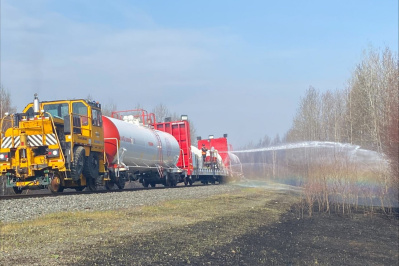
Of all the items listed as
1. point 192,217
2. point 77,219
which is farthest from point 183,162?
point 77,219

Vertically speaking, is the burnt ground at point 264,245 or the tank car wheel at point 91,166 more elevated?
the tank car wheel at point 91,166

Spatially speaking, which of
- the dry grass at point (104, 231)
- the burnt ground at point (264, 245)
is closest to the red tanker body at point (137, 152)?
the dry grass at point (104, 231)

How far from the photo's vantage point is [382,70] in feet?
115

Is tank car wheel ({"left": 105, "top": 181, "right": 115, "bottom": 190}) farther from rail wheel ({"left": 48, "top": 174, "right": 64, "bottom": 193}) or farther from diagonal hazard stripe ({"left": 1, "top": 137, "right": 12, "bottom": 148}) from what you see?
diagonal hazard stripe ({"left": 1, "top": 137, "right": 12, "bottom": 148})

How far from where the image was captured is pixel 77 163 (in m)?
15.5

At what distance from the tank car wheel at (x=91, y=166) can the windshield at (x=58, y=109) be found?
73.2 inches

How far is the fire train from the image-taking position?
1516 cm

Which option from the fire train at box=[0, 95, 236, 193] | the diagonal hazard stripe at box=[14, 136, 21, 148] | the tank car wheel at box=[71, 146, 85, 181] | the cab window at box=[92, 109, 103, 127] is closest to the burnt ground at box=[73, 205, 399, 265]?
the tank car wheel at box=[71, 146, 85, 181]

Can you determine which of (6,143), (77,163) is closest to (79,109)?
(77,163)

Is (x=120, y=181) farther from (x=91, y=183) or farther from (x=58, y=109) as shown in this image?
(x=58, y=109)

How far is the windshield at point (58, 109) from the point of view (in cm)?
1708

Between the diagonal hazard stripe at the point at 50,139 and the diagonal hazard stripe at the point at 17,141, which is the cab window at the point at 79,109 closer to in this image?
the diagonal hazard stripe at the point at 50,139

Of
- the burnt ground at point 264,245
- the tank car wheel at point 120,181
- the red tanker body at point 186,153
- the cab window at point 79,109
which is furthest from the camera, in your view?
the red tanker body at point 186,153

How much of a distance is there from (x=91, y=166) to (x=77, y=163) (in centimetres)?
164
